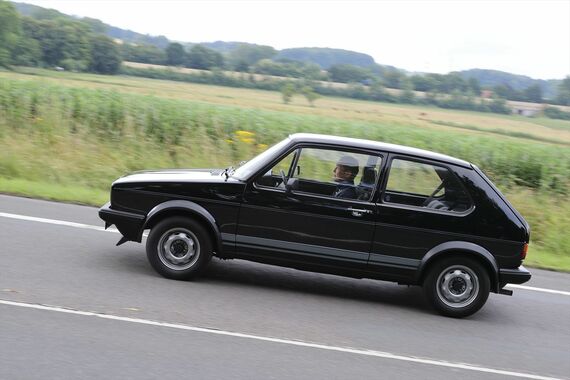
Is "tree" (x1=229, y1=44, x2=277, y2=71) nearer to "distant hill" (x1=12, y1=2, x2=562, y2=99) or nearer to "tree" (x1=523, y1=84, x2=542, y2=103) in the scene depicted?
"distant hill" (x1=12, y1=2, x2=562, y2=99)

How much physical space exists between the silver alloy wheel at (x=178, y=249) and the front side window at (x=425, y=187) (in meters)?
2.12

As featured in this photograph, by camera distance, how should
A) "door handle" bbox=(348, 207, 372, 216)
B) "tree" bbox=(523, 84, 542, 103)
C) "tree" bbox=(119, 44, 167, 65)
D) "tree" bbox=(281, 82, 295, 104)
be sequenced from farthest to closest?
"tree" bbox=(119, 44, 167, 65)
"tree" bbox=(281, 82, 295, 104)
"tree" bbox=(523, 84, 542, 103)
"door handle" bbox=(348, 207, 372, 216)

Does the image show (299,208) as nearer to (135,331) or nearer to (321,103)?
(135,331)

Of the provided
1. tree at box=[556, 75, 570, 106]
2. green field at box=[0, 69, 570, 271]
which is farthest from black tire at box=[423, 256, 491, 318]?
tree at box=[556, 75, 570, 106]

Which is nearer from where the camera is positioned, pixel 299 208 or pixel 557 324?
pixel 299 208

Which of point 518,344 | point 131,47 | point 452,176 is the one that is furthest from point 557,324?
point 131,47

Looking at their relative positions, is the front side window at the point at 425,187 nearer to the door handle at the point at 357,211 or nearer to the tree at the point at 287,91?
the door handle at the point at 357,211

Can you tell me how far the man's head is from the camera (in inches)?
295

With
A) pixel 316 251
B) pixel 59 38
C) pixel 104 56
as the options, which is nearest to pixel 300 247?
pixel 316 251

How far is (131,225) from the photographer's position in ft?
24.8

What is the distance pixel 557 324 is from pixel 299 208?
10.7 feet

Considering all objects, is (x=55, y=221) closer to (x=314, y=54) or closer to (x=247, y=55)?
(x=247, y=55)

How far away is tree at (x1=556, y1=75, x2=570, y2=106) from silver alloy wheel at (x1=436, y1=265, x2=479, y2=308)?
19283 millimetres

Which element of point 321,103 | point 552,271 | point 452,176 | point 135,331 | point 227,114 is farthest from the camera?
point 321,103
